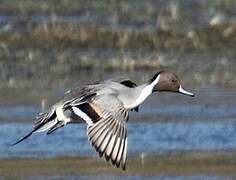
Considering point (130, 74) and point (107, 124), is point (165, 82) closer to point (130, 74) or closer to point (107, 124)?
point (107, 124)

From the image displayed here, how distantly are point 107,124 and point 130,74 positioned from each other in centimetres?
662

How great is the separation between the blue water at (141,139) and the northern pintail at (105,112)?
1933 mm

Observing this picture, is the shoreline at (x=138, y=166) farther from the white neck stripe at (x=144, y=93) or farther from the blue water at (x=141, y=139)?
the white neck stripe at (x=144, y=93)

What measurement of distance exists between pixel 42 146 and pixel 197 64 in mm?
4879

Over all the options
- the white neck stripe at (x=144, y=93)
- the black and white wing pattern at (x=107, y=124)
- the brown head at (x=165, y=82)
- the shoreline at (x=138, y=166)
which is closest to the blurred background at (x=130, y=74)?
the shoreline at (x=138, y=166)

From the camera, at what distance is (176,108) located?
13.3 m

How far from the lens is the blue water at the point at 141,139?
447 inches

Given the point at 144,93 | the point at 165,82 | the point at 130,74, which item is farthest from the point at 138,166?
the point at 130,74

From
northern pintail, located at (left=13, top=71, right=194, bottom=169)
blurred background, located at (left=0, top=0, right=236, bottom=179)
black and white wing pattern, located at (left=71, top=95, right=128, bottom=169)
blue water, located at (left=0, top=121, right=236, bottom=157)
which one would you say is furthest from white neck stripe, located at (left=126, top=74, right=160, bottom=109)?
blue water, located at (left=0, top=121, right=236, bottom=157)

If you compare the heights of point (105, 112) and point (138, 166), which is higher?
point (105, 112)

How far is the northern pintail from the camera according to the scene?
8.48 metres

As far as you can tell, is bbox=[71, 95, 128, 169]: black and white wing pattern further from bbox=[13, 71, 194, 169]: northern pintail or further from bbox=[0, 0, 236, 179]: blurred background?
bbox=[0, 0, 236, 179]: blurred background

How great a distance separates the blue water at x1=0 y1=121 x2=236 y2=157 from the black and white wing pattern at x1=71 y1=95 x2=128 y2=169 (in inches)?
94.1

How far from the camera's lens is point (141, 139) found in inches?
465
